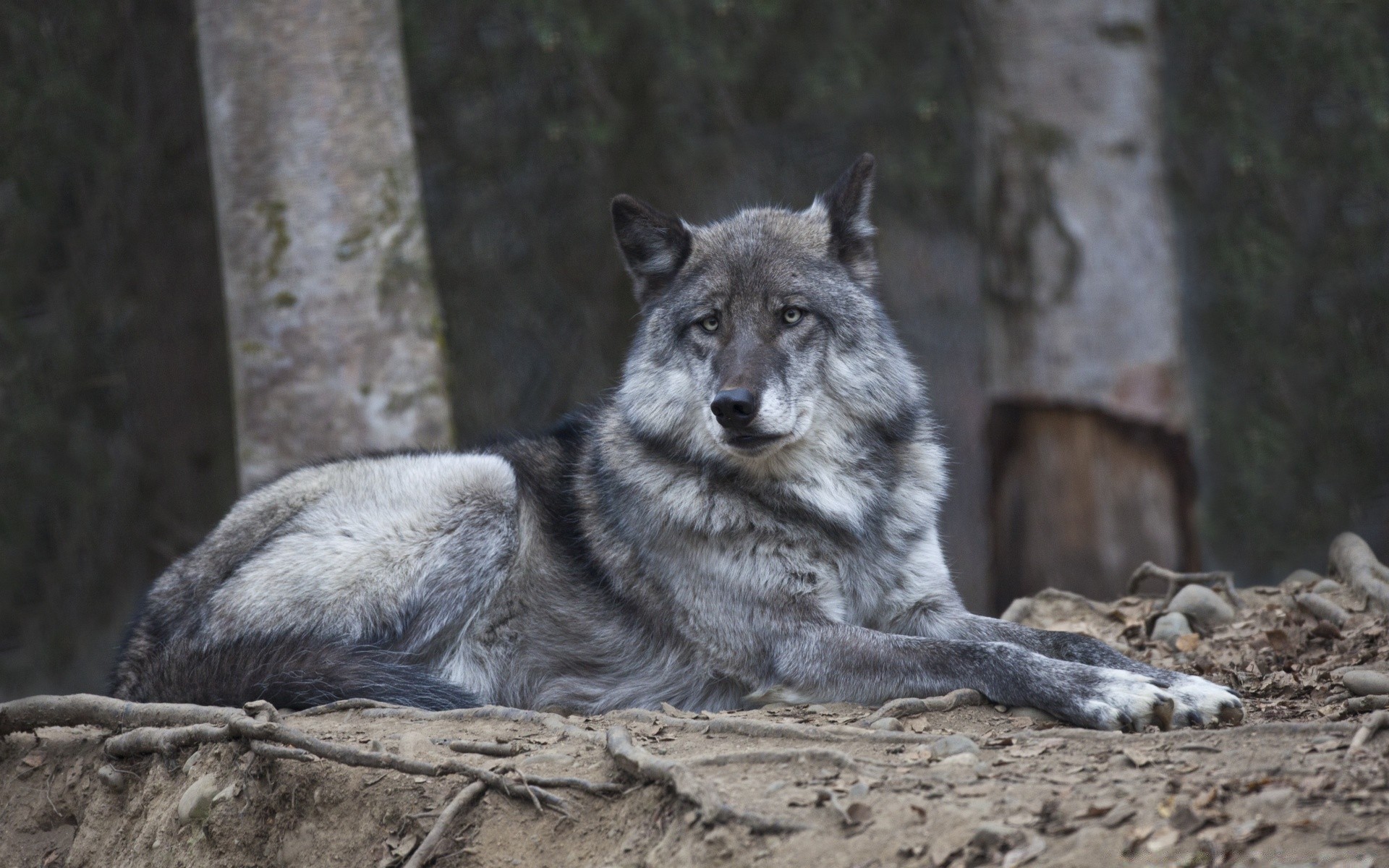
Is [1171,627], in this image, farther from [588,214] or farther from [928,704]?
[588,214]

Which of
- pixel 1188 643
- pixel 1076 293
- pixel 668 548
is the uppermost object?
pixel 1076 293

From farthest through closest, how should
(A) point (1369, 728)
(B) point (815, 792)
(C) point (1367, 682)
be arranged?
(C) point (1367, 682) → (B) point (815, 792) → (A) point (1369, 728)

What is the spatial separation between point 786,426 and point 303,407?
A: 2679 millimetres

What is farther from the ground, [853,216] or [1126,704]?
[853,216]

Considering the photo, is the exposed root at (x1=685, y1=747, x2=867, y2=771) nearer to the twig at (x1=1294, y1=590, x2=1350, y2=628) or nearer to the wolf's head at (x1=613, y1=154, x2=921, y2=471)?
the wolf's head at (x1=613, y1=154, x2=921, y2=471)

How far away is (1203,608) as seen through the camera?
177 inches

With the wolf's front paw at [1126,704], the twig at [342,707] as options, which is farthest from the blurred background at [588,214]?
the wolf's front paw at [1126,704]

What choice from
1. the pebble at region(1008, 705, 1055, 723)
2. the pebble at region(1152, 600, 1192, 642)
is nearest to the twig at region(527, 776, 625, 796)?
the pebble at region(1008, 705, 1055, 723)

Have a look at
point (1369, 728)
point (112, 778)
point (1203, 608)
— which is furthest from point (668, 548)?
point (1369, 728)

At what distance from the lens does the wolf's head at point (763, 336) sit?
12.6 feet

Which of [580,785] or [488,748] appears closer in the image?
[580,785]

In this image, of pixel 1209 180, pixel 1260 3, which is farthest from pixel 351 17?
pixel 1209 180

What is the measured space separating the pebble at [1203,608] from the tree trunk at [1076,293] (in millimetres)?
2154

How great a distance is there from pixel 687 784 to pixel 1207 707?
1442 mm
